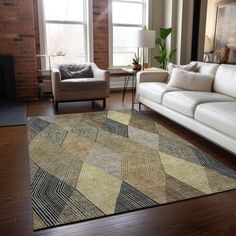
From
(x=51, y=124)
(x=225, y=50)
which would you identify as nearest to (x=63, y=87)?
(x=51, y=124)

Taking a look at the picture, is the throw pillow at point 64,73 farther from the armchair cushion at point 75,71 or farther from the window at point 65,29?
the window at point 65,29

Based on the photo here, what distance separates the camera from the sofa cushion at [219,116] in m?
2.25

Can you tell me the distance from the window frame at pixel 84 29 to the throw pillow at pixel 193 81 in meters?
2.58

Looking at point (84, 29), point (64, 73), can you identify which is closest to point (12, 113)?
point (64, 73)

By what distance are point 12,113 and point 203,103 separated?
275 centimetres

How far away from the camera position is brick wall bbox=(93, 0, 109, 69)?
17.9ft

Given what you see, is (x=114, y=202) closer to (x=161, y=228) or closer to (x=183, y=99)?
(x=161, y=228)

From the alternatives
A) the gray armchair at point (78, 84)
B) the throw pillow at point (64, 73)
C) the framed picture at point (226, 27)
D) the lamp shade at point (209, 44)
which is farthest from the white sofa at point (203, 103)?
the lamp shade at point (209, 44)

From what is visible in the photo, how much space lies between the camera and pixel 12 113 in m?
4.01

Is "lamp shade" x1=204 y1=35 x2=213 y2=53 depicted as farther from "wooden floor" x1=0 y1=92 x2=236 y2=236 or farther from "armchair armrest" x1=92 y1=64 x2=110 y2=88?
"wooden floor" x1=0 y1=92 x2=236 y2=236

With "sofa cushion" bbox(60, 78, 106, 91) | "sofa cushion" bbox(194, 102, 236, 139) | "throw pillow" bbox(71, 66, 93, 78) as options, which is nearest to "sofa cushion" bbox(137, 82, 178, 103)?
"sofa cushion" bbox(60, 78, 106, 91)

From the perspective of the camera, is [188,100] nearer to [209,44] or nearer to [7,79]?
[7,79]

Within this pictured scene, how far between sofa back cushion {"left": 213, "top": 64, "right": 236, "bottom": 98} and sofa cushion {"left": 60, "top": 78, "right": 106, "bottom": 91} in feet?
5.82

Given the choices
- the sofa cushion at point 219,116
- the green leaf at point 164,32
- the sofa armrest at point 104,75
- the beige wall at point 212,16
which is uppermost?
the beige wall at point 212,16
